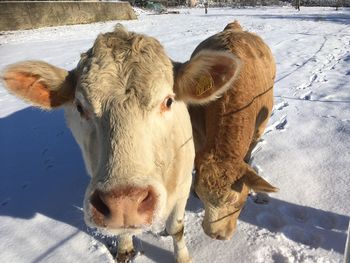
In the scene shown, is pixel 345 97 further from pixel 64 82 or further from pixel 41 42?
pixel 41 42

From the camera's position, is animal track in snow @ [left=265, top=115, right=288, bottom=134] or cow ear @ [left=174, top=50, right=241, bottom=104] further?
animal track in snow @ [left=265, top=115, right=288, bottom=134]

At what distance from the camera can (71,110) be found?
2604 millimetres

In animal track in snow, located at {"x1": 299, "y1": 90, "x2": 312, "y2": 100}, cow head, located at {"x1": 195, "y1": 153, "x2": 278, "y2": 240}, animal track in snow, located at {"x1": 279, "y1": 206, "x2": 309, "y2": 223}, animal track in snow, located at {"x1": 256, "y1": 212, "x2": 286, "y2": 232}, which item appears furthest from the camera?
animal track in snow, located at {"x1": 299, "y1": 90, "x2": 312, "y2": 100}

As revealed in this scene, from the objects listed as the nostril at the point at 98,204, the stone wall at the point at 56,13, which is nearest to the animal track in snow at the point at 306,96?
the nostril at the point at 98,204

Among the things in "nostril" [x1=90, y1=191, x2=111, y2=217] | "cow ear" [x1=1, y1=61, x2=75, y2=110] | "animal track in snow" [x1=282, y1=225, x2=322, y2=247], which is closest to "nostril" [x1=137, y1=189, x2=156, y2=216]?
"nostril" [x1=90, y1=191, x2=111, y2=217]

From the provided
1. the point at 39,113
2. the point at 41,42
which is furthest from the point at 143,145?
the point at 41,42

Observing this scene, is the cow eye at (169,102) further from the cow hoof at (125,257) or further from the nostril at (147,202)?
the cow hoof at (125,257)

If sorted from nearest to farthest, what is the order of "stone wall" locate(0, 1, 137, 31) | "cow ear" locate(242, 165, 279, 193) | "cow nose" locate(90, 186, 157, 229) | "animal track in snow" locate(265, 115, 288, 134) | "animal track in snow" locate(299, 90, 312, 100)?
"cow nose" locate(90, 186, 157, 229) → "cow ear" locate(242, 165, 279, 193) → "animal track in snow" locate(265, 115, 288, 134) → "animal track in snow" locate(299, 90, 312, 100) → "stone wall" locate(0, 1, 137, 31)

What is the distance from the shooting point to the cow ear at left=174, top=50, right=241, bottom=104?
227cm

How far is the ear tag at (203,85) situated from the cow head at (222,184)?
0.55 m

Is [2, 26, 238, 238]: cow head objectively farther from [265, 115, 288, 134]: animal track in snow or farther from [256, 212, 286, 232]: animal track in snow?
[265, 115, 288, 134]: animal track in snow

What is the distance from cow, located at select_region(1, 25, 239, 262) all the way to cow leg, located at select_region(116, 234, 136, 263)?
61cm

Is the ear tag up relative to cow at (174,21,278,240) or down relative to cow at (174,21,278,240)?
up

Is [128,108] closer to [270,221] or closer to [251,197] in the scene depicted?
[270,221]
